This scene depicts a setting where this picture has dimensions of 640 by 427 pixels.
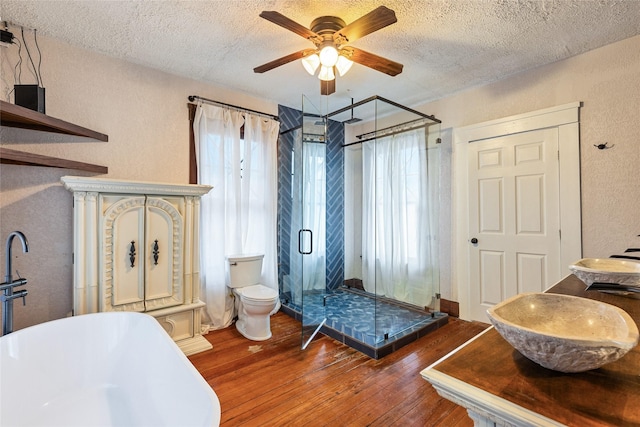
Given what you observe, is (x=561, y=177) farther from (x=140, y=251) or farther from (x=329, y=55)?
(x=140, y=251)

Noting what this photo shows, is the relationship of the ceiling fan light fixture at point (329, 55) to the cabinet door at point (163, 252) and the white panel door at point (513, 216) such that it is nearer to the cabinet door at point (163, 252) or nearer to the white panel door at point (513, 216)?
the cabinet door at point (163, 252)

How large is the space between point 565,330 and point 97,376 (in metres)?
2.48

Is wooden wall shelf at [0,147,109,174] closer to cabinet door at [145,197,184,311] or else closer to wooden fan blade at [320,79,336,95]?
cabinet door at [145,197,184,311]

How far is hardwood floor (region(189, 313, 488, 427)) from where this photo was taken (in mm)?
1728

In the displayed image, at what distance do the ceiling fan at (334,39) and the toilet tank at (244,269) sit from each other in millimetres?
1810

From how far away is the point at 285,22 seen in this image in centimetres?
166

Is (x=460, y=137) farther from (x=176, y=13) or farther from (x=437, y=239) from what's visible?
(x=176, y=13)

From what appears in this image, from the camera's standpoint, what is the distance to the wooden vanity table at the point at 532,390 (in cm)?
60

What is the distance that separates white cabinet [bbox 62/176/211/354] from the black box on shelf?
1.80 ft

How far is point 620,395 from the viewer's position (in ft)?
2.15

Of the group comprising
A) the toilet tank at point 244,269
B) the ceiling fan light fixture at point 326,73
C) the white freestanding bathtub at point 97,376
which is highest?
the ceiling fan light fixture at point 326,73

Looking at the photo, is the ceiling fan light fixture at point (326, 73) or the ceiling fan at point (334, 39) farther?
the ceiling fan light fixture at point (326, 73)

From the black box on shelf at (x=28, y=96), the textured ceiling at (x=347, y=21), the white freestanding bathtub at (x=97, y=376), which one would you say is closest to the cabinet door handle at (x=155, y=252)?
the white freestanding bathtub at (x=97, y=376)

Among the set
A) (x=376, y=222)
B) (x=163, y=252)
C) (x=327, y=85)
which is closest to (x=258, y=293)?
(x=163, y=252)
